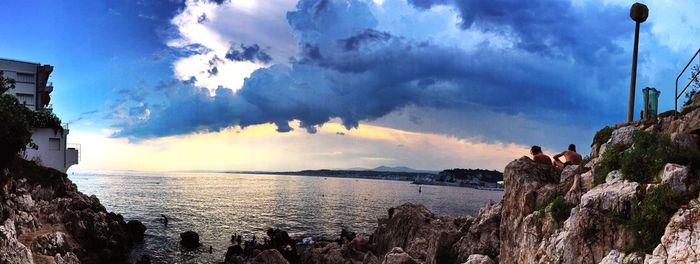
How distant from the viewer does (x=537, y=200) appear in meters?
17.2

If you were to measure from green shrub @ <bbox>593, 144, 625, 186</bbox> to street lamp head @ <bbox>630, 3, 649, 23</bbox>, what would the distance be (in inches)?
360

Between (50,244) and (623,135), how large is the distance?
3703 centimetres

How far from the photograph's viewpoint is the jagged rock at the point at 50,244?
31.5m

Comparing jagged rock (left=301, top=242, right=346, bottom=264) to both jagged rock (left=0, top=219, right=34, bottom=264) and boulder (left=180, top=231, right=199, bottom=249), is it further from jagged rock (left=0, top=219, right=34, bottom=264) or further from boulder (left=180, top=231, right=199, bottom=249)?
boulder (left=180, top=231, right=199, bottom=249)

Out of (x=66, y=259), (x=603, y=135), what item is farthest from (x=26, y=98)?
(x=603, y=135)

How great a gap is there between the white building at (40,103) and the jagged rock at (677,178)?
58285mm

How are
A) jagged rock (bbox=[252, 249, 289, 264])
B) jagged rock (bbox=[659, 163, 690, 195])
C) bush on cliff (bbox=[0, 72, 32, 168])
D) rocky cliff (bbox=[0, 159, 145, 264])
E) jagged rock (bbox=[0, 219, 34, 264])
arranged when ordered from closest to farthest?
jagged rock (bbox=[659, 163, 690, 195])
jagged rock (bbox=[0, 219, 34, 264])
jagged rock (bbox=[252, 249, 289, 264])
rocky cliff (bbox=[0, 159, 145, 264])
bush on cliff (bbox=[0, 72, 32, 168])

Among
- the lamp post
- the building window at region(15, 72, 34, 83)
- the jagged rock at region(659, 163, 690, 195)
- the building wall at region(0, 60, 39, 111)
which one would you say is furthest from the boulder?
the jagged rock at region(659, 163, 690, 195)

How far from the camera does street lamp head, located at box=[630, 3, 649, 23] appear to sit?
21.1 m

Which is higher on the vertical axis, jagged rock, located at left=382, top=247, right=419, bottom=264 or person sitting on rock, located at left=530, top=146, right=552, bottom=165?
person sitting on rock, located at left=530, top=146, right=552, bottom=165

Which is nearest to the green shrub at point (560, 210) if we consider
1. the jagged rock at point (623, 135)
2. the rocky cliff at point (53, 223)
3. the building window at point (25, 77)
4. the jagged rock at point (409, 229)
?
the jagged rock at point (623, 135)

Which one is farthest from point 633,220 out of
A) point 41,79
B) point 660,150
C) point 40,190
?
point 41,79

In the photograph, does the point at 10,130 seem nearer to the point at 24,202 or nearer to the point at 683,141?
the point at 24,202

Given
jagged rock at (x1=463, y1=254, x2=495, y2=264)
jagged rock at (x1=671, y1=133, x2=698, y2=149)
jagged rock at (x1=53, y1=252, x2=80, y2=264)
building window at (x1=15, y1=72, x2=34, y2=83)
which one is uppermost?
building window at (x1=15, y1=72, x2=34, y2=83)
